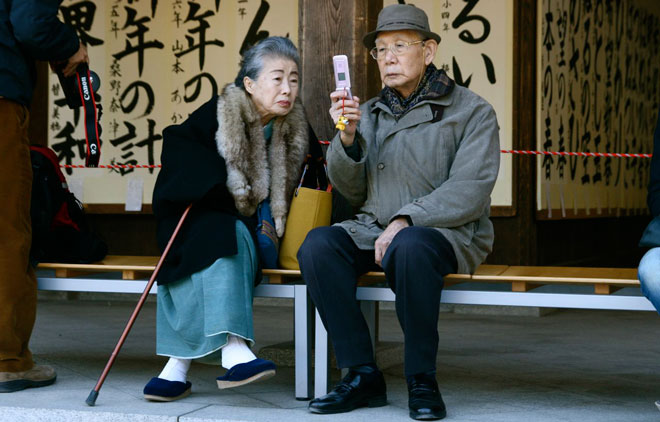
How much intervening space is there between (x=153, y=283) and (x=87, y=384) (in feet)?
2.02

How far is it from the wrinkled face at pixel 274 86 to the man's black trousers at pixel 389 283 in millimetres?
637

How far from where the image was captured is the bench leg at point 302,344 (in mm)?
4195

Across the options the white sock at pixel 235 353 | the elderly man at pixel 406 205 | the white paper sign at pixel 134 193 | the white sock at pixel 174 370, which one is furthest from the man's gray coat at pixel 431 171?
the white paper sign at pixel 134 193

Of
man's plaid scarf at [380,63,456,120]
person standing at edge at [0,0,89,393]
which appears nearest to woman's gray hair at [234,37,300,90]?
man's plaid scarf at [380,63,456,120]

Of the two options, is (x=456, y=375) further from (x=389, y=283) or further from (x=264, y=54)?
(x=264, y=54)

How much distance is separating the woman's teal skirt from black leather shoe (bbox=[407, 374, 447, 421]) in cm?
69

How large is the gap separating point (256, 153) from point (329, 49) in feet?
2.93

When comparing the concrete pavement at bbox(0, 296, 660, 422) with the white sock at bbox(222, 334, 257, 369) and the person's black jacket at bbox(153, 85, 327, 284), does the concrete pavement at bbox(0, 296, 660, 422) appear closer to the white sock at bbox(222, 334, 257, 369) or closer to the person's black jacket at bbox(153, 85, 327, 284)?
the white sock at bbox(222, 334, 257, 369)

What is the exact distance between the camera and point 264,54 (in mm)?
4465

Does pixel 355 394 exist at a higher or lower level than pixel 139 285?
lower

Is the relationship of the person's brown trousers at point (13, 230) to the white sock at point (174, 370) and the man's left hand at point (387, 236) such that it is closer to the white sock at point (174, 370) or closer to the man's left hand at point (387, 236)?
the white sock at point (174, 370)

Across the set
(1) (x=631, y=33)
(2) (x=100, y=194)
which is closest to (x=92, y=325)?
(2) (x=100, y=194)

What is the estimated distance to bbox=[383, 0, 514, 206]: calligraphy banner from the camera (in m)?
7.54

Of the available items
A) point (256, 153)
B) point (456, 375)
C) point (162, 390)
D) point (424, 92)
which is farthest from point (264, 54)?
point (456, 375)
